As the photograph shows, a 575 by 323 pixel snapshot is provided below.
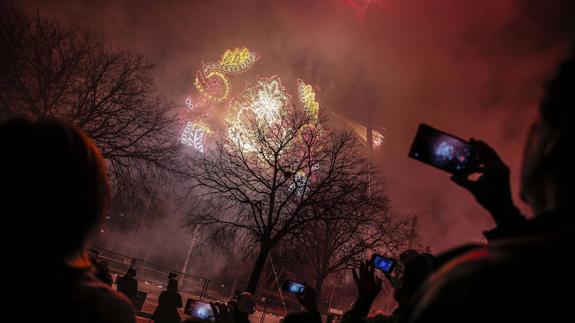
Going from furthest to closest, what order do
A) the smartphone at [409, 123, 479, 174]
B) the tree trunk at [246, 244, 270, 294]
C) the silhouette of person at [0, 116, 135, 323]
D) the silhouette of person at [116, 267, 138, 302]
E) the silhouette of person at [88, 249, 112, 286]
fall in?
the tree trunk at [246, 244, 270, 294], the silhouette of person at [116, 267, 138, 302], the smartphone at [409, 123, 479, 174], the silhouette of person at [88, 249, 112, 286], the silhouette of person at [0, 116, 135, 323]

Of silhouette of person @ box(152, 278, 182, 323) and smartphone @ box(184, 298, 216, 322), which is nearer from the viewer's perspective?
smartphone @ box(184, 298, 216, 322)

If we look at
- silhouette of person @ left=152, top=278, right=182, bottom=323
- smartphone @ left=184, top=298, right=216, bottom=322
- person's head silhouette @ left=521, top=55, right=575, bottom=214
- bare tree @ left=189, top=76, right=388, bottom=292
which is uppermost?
bare tree @ left=189, top=76, right=388, bottom=292

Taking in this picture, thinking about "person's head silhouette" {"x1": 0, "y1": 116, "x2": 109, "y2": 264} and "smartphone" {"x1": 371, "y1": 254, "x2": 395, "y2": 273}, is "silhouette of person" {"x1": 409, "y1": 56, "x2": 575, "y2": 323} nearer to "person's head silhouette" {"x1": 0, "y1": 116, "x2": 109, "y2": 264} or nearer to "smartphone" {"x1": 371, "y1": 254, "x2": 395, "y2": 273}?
"person's head silhouette" {"x1": 0, "y1": 116, "x2": 109, "y2": 264}

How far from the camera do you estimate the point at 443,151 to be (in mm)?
2748

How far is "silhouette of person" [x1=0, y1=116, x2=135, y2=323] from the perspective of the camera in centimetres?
119

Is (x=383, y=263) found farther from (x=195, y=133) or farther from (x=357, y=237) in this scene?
(x=195, y=133)

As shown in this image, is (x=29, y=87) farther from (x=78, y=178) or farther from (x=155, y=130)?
(x=78, y=178)

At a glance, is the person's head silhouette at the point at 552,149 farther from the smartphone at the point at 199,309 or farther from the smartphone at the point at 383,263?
the smartphone at the point at 199,309

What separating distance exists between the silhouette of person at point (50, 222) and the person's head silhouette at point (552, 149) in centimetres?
161

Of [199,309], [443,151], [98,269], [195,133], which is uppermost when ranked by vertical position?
[195,133]

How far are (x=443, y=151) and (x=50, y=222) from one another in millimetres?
2652

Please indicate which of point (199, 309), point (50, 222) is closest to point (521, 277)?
point (50, 222)

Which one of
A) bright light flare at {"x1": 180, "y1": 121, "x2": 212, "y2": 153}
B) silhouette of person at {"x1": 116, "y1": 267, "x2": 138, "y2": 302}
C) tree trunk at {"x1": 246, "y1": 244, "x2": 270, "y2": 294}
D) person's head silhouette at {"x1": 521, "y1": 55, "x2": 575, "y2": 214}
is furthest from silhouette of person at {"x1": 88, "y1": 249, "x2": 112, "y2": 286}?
bright light flare at {"x1": 180, "y1": 121, "x2": 212, "y2": 153}

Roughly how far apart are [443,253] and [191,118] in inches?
1598
